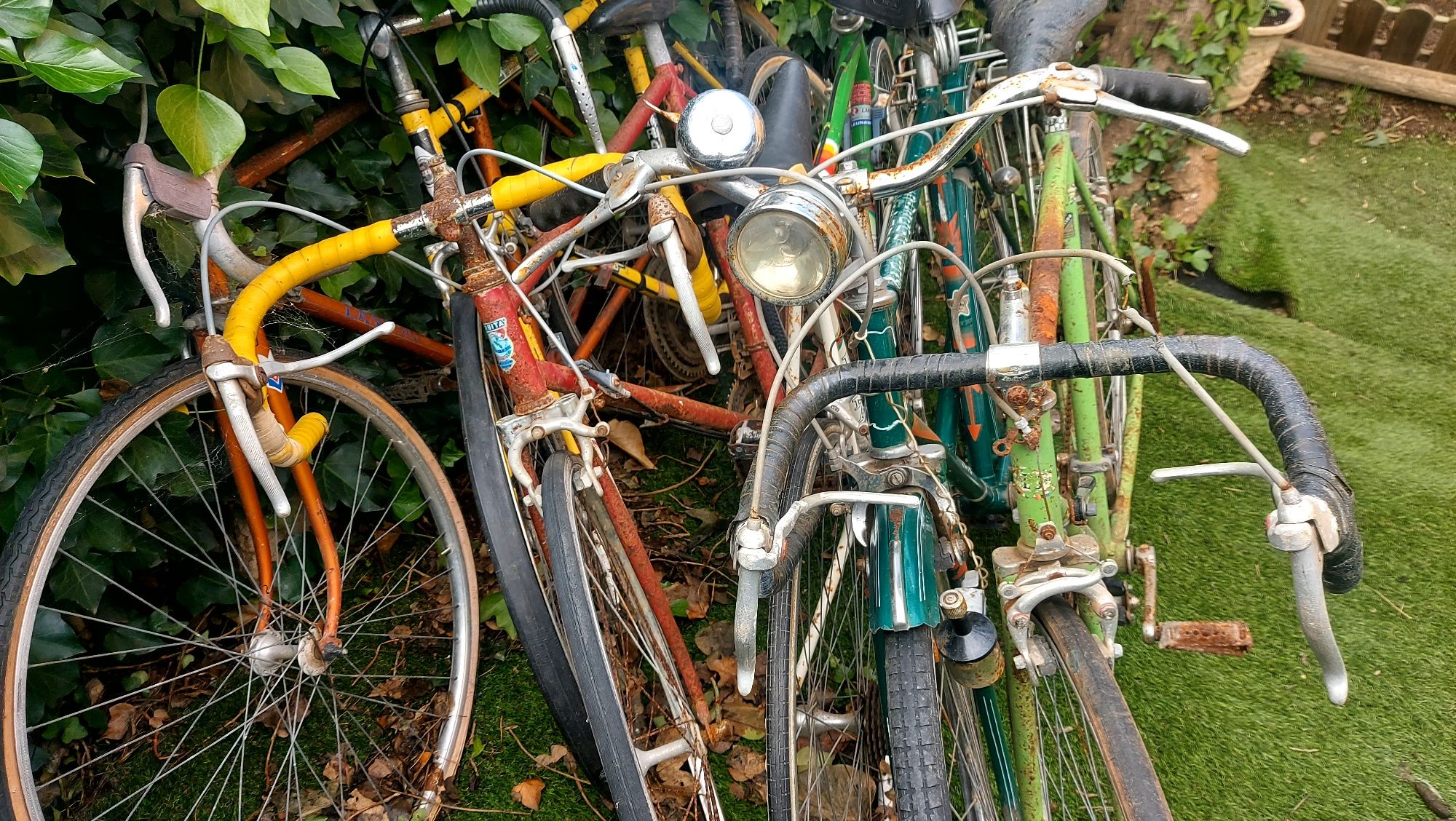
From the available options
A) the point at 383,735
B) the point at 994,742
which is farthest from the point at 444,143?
the point at 994,742

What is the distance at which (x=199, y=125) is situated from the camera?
4.86 ft

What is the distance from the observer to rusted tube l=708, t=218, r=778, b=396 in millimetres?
2180

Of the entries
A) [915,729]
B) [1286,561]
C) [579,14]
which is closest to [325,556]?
[915,729]

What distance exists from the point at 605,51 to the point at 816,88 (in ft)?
2.30

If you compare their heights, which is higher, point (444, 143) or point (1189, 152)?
point (444, 143)

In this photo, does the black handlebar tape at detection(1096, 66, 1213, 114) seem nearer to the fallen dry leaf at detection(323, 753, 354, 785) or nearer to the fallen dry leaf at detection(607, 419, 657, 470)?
the fallen dry leaf at detection(607, 419, 657, 470)

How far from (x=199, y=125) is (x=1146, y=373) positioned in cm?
157

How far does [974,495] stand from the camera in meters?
2.20

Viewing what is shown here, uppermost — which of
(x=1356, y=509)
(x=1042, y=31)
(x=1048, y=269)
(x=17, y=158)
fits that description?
(x=17, y=158)

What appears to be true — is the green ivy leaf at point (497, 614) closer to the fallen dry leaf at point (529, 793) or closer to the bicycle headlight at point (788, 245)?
the fallen dry leaf at point (529, 793)

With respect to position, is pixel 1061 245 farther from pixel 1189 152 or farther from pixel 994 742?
pixel 1189 152

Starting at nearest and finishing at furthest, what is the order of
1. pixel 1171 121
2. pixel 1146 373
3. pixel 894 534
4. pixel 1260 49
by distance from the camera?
pixel 1146 373 → pixel 1171 121 → pixel 894 534 → pixel 1260 49

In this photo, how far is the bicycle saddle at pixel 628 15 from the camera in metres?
2.18

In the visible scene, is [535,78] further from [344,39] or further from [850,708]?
[850,708]
